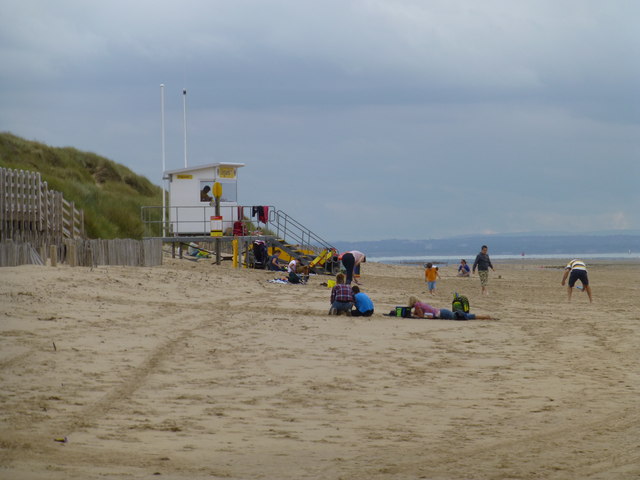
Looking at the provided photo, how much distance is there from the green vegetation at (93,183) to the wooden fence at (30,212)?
6.42 meters

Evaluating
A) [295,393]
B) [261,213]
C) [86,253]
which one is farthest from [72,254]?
[261,213]

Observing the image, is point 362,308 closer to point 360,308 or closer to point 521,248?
point 360,308

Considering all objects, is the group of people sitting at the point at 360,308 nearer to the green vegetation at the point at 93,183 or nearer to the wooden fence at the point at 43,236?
the wooden fence at the point at 43,236

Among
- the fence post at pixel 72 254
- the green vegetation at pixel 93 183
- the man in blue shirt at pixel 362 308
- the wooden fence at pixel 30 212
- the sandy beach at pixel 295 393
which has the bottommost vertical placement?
the sandy beach at pixel 295 393

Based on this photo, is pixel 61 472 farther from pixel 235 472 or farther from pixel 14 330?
pixel 14 330

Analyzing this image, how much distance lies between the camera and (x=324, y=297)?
810 inches

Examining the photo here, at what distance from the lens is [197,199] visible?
3275 cm

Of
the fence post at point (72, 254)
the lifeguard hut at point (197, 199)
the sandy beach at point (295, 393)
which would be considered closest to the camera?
the sandy beach at point (295, 393)

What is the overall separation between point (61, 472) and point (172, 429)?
1474mm

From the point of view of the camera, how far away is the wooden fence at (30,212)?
67.6 ft

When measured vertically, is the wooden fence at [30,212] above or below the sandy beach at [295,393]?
above

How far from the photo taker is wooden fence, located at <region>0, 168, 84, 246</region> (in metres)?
20.6

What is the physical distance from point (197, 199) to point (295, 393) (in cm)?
2412

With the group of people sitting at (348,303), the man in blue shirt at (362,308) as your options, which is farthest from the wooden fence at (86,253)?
the man in blue shirt at (362,308)
